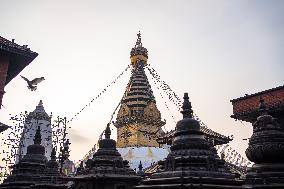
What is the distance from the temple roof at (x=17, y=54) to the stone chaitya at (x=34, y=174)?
6.95 meters

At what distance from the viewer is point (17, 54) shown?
2159 centimetres

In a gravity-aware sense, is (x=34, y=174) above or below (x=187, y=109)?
below

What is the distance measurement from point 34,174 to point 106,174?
515cm

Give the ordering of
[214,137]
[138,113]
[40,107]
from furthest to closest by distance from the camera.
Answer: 1. [40,107]
2. [138,113]
3. [214,137]

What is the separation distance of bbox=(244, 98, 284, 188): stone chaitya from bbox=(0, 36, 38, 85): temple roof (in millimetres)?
17473

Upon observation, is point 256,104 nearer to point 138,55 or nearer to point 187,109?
point 187,109

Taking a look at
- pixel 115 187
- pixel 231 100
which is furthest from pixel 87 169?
pixel 231 100

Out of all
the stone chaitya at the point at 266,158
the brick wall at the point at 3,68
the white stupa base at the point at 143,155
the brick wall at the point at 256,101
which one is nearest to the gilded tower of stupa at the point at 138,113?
the white stupa base at the point at 143,155

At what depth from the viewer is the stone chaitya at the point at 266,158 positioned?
786 centimetres

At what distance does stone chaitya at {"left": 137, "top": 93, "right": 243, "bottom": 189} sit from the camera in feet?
26.3

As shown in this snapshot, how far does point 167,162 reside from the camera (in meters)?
9.01

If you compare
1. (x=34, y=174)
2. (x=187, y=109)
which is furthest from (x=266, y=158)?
(x=34, y=174)

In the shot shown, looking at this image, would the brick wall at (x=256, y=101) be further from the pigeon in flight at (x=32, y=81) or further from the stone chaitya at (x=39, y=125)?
the stone chaitya at (x=39, y=125)

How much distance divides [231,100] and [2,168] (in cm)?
2722
